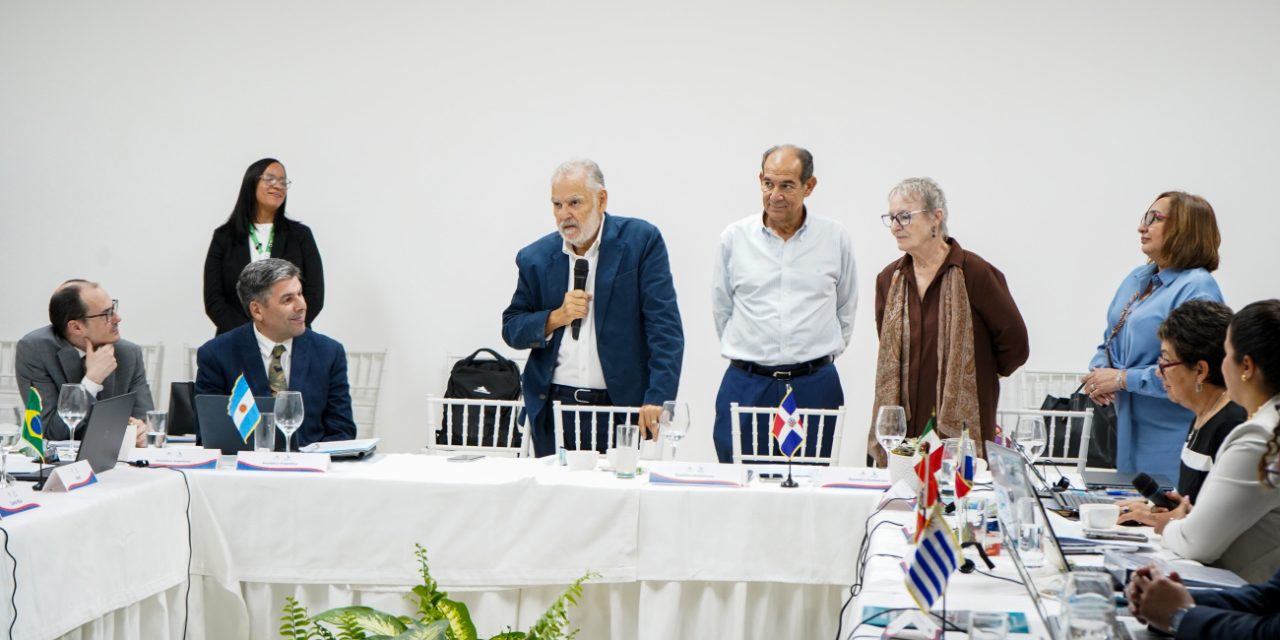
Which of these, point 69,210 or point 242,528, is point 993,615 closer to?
point 242,528

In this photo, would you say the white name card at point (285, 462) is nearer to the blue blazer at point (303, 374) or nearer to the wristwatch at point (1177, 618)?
the blue blazer at point (303, 374)

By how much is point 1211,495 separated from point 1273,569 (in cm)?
18

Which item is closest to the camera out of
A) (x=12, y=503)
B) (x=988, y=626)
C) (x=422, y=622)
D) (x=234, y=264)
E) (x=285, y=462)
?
(x=988, y=626)

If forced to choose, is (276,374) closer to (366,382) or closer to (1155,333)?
(366,382)

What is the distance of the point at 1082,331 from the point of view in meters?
5.62

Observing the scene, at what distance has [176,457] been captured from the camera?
129 inches

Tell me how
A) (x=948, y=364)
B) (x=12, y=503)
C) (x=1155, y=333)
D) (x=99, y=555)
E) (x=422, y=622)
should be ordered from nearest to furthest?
(x=422, y=622)
(x=12, y=503)
(x=99, y=555)
(x=948, y=364)
(x=1155, y=333)

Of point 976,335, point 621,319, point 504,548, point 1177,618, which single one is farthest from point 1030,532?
point 621,319

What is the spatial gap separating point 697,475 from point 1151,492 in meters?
1.09

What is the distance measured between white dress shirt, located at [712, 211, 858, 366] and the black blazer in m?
2.10

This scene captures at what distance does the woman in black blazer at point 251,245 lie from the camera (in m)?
5.29

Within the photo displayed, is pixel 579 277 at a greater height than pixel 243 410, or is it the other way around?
pixel 579 277

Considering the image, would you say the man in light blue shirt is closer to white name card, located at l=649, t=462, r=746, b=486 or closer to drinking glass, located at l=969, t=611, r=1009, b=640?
white name card, located at l=649, t=462, r=746, b=486

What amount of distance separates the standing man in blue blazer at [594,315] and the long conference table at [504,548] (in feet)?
2.75
